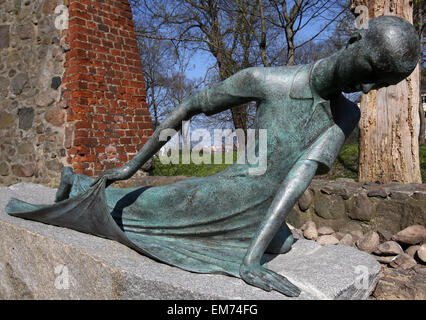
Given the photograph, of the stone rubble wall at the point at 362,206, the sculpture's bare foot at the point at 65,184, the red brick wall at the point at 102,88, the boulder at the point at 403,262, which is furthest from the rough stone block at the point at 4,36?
the boulder at the point at 403,262

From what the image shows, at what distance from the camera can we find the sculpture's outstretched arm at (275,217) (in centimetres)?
167

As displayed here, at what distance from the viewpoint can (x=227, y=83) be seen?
1.95m

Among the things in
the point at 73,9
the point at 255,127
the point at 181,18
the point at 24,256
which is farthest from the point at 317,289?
the point at 181,18

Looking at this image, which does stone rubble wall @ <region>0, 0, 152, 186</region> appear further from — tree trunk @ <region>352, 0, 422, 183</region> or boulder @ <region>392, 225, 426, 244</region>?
boulder @ <region>392, 225, 426, 244</region>

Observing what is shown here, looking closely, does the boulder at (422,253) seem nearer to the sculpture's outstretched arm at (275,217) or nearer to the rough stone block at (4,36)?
the sculpture's outstretched arm at (275,217)

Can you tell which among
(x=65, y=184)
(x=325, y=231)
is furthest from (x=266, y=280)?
(x=325, y=231)

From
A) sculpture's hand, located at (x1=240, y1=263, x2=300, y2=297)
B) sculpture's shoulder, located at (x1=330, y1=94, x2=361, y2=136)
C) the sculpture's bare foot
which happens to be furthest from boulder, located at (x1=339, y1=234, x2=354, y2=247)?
the sculpture's bare foot

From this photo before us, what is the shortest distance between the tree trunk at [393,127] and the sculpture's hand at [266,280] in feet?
10.9

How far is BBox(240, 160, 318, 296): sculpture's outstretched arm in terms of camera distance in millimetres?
1674

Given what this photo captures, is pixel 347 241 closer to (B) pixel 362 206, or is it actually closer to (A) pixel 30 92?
(B) pixel 362 206

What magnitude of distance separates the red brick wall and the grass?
9.95 ft

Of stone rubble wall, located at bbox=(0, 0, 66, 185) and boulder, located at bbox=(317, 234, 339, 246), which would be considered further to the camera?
stone rubble wall, located at bbox=(0, 0, 66, 185)

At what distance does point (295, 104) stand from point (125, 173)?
1.04 metres

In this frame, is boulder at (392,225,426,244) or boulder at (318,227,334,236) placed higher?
boulder at (392,225,426,244)
